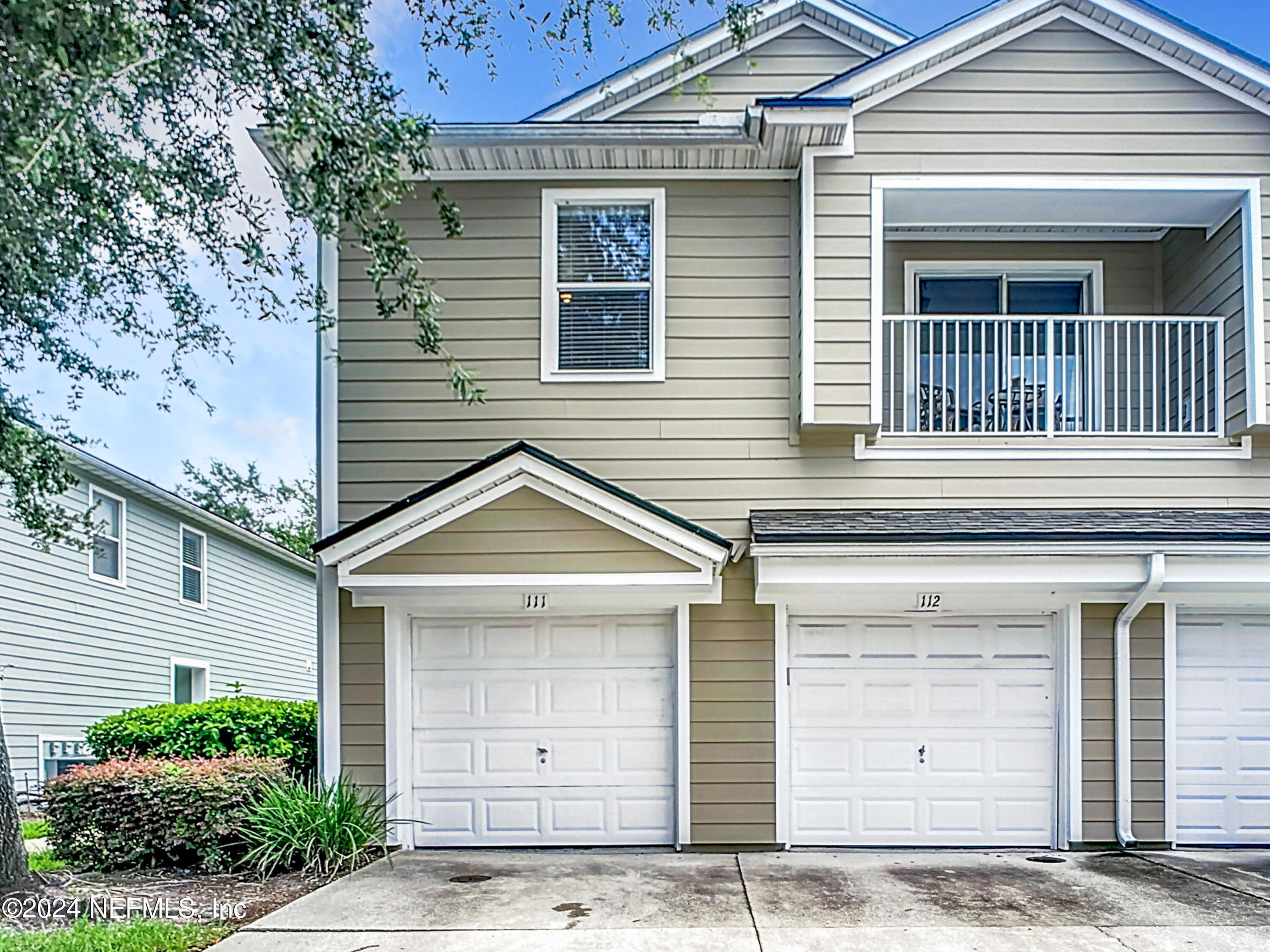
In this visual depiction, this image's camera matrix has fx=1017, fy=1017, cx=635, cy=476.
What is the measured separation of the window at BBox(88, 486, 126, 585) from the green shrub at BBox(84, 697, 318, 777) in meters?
6.09

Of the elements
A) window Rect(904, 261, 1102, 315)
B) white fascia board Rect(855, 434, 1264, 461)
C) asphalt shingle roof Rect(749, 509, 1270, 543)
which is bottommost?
asphalt shingle roof Rect(749, 509, 1270, 543)

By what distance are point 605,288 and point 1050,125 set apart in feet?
12.3

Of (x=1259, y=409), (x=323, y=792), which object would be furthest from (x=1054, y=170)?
(x=323, y=792)

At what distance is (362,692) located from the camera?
8.00 m

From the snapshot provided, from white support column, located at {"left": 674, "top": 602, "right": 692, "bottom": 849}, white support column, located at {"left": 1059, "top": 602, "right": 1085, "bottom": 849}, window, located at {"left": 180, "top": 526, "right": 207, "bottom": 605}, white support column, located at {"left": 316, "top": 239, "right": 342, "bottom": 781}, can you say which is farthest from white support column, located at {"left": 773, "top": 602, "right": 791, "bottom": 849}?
window, located at {"left": 180, "top": 526, "right": 207, "bottom": 605}

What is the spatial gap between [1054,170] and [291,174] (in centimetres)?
573

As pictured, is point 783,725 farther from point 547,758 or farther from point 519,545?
point 519,545

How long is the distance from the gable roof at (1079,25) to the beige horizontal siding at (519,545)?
3.76 meters

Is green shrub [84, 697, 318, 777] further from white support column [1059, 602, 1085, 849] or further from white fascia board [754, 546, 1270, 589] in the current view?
white support column [1059, 602, 1085, 849]

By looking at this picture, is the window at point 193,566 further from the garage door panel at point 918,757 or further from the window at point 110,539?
the garage door panel at point 918,757

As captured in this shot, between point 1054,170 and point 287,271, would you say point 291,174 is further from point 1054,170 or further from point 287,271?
point 1054,170

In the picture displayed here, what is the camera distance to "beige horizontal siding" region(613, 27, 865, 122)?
384 inches

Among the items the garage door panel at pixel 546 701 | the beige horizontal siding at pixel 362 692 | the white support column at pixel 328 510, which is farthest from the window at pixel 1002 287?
the beige horizontal siding at pixel 362 692

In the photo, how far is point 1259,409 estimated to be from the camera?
308 inches
